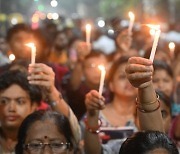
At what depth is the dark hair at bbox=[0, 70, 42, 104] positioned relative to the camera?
3.62 metres

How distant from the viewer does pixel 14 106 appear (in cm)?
353

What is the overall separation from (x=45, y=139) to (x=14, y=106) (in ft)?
2.19

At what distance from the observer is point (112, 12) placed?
20969 millimetres

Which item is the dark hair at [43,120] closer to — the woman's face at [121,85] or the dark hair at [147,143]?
the dark hair at [147,143]

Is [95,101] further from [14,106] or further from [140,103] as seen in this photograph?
[14,106]

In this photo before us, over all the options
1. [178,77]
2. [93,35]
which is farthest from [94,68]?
[93,35]

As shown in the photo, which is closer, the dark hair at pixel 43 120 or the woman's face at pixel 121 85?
the dark hair at pixel 43 120

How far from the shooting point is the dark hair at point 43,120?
3.04 meters

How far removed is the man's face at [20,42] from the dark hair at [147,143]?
11.0 feet

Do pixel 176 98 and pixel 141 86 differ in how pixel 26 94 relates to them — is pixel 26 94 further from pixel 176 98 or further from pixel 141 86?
pixel 176 98

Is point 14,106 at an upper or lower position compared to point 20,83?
lower

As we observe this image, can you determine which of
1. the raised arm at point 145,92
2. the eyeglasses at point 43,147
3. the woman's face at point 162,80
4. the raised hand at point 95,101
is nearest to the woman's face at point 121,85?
the woman's face at point 162,80

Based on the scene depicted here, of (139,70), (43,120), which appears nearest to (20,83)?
(43,120)

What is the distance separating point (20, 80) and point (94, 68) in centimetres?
186
